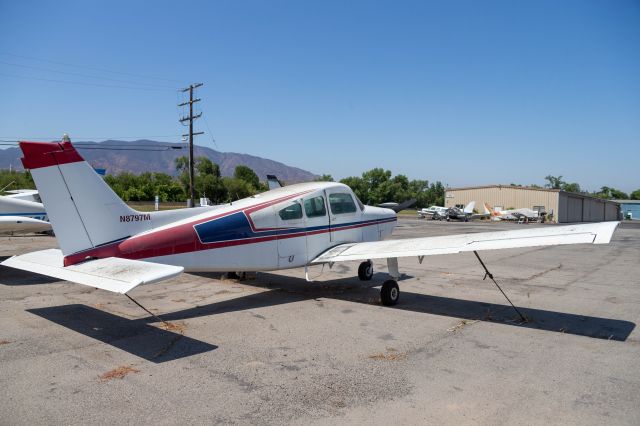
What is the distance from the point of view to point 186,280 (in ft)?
38.2

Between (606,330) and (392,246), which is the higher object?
(392,246)

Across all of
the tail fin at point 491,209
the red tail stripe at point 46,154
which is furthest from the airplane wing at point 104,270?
the tail fin at point 491,209

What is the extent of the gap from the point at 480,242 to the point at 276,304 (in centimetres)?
415

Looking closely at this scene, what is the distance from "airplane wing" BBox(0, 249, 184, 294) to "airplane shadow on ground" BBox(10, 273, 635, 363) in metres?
1.04

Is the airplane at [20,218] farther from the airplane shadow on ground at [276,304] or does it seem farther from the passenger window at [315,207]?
the passenger window at [315,207]

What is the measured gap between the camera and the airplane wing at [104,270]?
18.0 feet

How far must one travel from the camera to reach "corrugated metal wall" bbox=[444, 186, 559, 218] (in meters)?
63.8

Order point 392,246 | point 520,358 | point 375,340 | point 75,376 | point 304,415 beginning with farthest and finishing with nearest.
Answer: point 392,246
point 375,340
point 520,358
point 75,376
point 304,415

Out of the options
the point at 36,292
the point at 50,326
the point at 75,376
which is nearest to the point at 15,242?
the point at 36,292

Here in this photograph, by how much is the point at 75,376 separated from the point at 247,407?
2219 millimetres

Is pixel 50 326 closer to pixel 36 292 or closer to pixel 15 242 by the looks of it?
pixel 36 292

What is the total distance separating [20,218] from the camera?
12.7 m

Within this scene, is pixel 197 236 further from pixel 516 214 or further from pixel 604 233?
pixel 516 214

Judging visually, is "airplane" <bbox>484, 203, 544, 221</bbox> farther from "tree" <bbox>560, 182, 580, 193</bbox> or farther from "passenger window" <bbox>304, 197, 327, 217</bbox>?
"tree" <bbox>560, 182, 580, 193</bbox>
